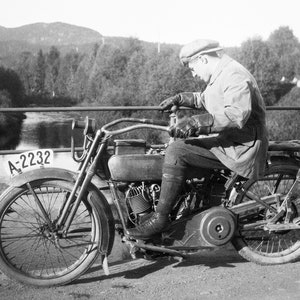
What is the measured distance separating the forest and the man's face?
208 feet

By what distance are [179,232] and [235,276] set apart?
0.53 m

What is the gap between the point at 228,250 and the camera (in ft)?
13.5

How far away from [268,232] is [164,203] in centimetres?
97

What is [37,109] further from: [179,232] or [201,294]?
[201,294]

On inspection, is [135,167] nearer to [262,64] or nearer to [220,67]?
[220,67]

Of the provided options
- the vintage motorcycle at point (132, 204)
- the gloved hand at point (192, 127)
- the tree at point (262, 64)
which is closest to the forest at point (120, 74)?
the tree at point (262, 64)

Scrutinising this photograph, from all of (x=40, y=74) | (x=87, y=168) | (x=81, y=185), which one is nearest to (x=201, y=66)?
(x=87, y=168)

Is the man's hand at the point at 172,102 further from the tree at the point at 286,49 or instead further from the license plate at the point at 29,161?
the tree at the point at 286,49

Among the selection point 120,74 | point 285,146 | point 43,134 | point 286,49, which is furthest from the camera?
point 286,49

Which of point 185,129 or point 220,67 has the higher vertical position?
point 220,67

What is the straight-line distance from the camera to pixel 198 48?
129 inches

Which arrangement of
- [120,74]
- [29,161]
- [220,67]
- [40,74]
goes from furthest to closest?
[40,74]
[120,74]
[29,161]
[220,67]

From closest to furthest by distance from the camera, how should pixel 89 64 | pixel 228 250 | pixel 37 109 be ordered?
pixel 228 250 < pixel 37 109 < pixel 89 64

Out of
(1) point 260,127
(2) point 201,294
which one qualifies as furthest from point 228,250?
(1) point 260,127
